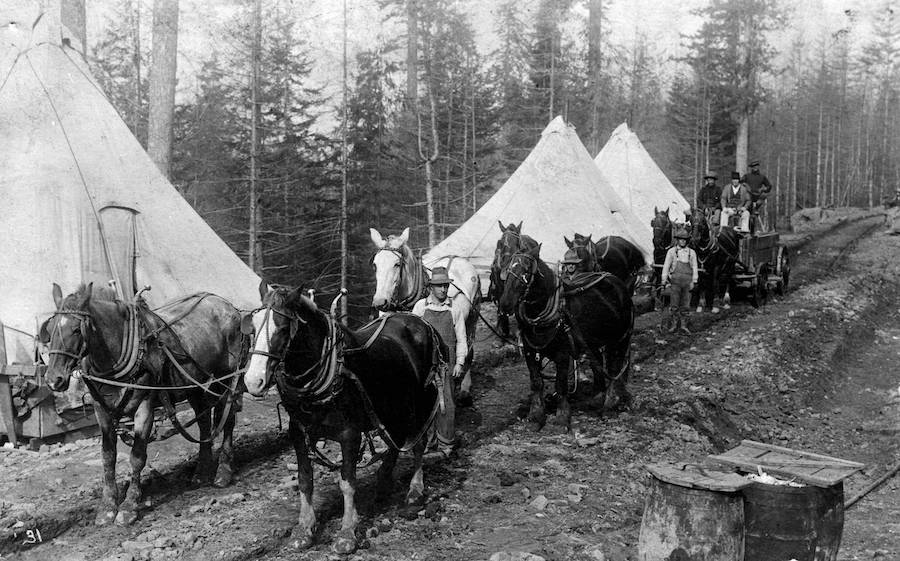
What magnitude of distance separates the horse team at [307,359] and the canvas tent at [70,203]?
2.52m

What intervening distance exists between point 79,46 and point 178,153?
13754 millimetres

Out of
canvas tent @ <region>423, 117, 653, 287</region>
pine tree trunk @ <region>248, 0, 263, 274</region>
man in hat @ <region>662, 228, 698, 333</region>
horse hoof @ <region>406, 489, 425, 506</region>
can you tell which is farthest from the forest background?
horse hoof @ <region>406, 489, 425, 506</region>

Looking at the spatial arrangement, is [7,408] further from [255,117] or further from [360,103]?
[360,103]

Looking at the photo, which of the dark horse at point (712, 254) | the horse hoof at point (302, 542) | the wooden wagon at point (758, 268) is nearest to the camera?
the horse hoof at point (302, 542)

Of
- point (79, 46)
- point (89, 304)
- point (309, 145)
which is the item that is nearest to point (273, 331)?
point (89, 304)

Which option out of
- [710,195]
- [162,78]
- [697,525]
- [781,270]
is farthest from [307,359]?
[781,270]

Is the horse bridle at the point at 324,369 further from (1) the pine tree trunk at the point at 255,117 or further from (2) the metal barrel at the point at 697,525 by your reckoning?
(1) the pine tree trunk at the point at 255,117

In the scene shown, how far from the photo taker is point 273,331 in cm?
451

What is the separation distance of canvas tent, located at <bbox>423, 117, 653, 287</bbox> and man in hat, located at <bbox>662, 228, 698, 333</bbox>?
9.38 ft

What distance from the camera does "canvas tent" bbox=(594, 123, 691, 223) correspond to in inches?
861

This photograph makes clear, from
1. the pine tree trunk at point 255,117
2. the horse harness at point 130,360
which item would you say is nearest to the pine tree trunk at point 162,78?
the horse harness at point 130,360

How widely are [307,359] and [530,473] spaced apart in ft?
9.42

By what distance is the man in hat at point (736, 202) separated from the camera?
15.7m

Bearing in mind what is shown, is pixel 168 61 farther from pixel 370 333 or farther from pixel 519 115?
pixel 519 115
